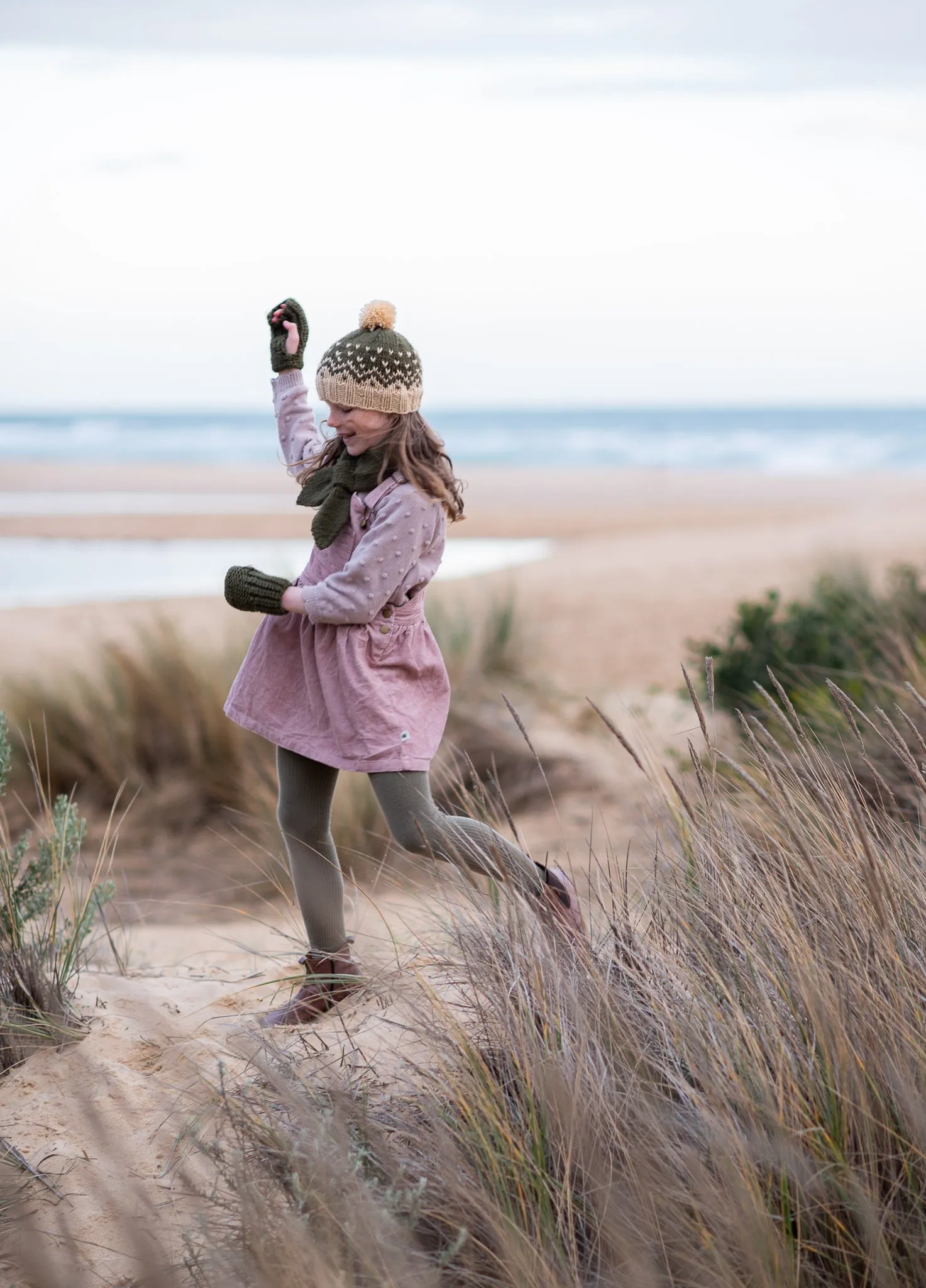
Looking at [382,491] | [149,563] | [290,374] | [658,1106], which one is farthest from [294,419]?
[149,563]

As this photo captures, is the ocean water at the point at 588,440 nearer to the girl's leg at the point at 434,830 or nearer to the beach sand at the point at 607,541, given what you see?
the beach sand at the point at 607,541

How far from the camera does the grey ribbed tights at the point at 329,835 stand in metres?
2.79

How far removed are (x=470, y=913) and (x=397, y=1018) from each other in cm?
39

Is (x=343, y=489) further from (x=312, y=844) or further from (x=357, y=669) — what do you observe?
(x=312, y=844)

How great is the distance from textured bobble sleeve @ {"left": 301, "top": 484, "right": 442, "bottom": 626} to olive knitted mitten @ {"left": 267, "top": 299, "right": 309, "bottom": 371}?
22.3 inches

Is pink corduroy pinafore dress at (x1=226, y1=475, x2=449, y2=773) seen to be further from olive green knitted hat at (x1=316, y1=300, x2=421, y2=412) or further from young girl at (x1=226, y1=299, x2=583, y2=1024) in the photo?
olive green knitted hat at (x1=316, y1=300, x2=421, y2=412)

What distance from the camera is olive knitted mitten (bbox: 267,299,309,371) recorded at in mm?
3152

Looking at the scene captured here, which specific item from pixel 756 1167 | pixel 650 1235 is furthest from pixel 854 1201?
pixel 650 1235

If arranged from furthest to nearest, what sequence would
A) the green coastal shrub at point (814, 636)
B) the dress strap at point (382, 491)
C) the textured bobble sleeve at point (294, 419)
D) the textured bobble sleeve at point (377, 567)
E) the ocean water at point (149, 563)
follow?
the ocean water at point (149, 563) < the green coastal shrub at point (814, 636) < the textured bobble sleeve at point (294, 419) < the dress strap at point (382, 491) < the textured bobble sleeve at point (377, 567)

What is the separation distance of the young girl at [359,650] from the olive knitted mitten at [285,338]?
26cm

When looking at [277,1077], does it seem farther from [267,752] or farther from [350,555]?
[267,752]

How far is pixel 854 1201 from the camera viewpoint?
1.68 m

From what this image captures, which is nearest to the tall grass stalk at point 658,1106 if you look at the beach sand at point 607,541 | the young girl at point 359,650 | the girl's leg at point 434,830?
the girl's leg at point 434,830

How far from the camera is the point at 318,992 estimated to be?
286cm
